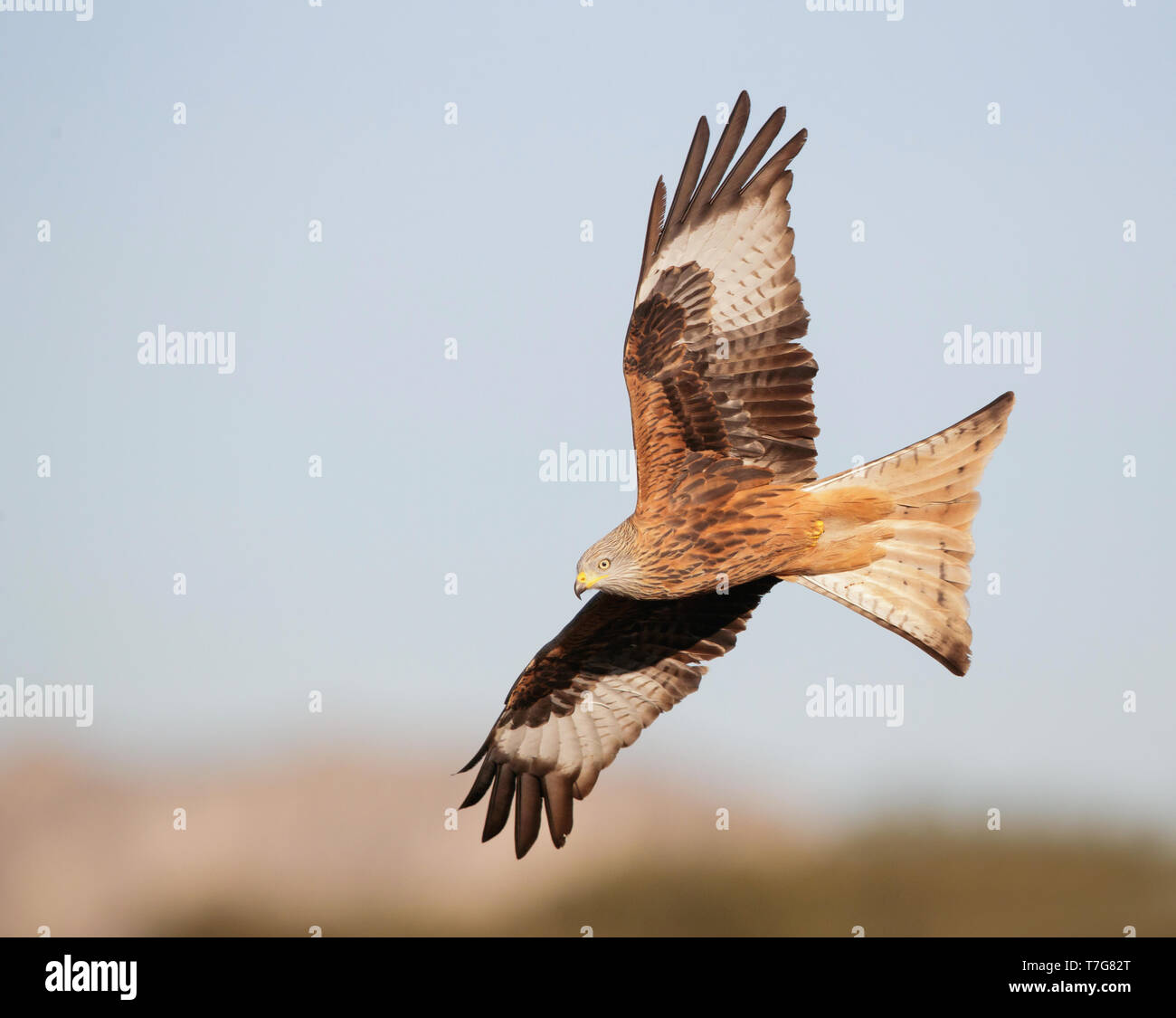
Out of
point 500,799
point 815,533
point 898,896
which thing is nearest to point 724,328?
point 815,533

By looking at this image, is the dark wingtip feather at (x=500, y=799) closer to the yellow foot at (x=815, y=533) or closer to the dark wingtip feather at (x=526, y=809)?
the dark wingtip feather at (x=526, y=809)

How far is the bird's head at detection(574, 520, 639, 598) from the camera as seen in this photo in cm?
855

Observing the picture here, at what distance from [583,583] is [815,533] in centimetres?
142

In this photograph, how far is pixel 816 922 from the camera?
105ft

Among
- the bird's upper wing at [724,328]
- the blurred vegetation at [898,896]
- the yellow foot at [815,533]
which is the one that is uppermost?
the bird's upper wing at [724,328]

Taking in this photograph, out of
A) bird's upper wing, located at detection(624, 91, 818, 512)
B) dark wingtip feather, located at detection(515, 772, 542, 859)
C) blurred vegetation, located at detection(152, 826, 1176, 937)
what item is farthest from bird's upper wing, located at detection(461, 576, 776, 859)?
blurred vegetation, located at detection(152, 826, 1176, 937)

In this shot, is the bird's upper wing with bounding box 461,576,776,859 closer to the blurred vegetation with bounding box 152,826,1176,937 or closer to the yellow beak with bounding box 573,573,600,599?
the yellow beak with bounding box 573,573,600,599

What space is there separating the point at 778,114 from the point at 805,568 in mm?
2702

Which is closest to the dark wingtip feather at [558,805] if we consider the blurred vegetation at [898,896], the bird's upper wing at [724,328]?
the bird's upper wing at [724,328]

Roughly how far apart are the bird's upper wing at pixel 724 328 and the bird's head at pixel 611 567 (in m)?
0.38

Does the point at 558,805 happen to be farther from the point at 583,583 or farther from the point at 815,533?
the point at 815,533

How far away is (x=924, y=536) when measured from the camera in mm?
9211

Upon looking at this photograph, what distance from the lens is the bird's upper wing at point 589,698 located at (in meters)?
10.3
